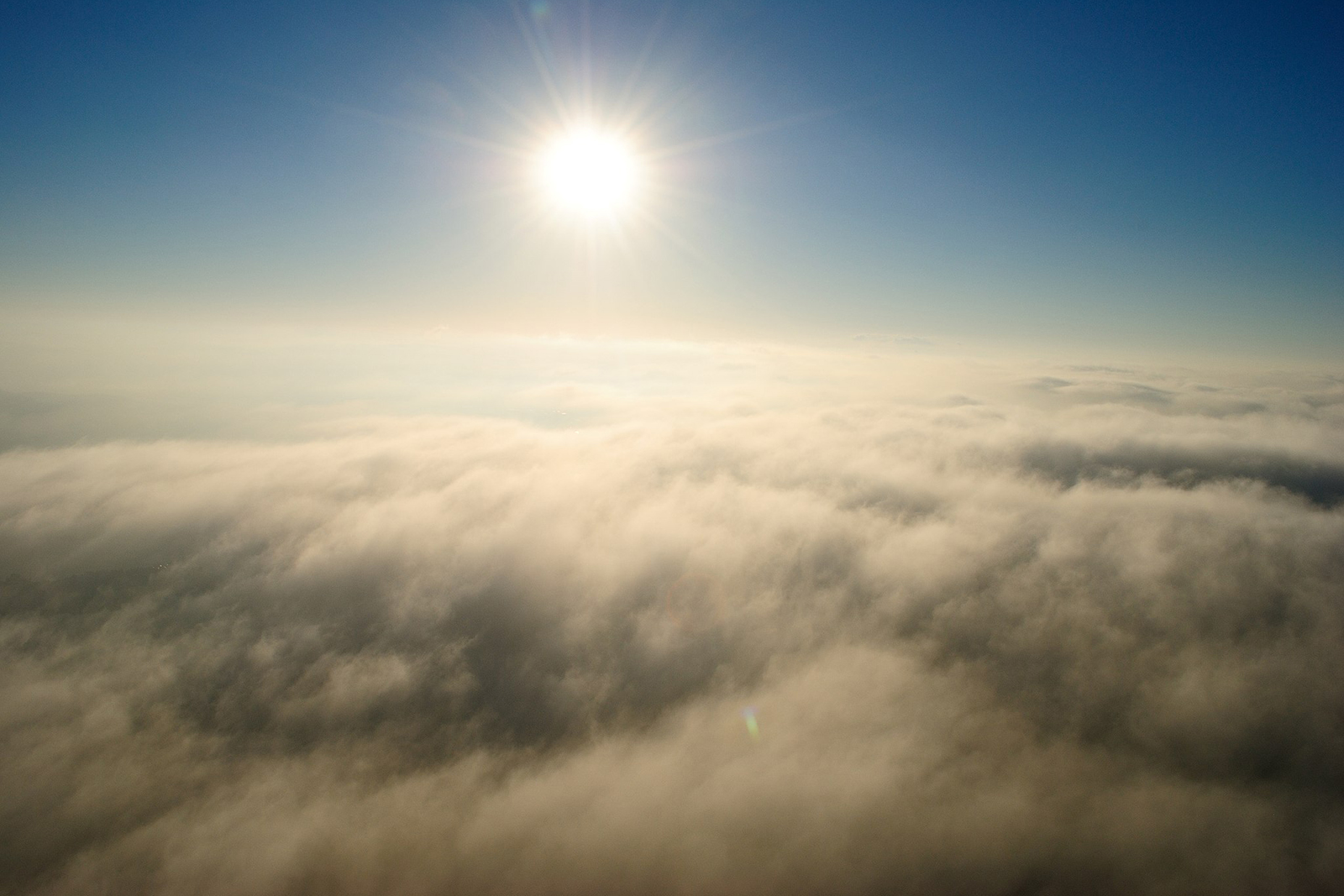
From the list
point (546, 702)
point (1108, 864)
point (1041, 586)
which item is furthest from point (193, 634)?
point (1041, 586)

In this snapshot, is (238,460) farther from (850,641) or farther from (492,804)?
(850,641)

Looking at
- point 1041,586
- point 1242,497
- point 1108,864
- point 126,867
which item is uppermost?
point 1242,497

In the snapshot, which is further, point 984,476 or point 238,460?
point 238,460

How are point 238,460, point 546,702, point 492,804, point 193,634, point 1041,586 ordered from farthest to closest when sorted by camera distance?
point 238,460 → point 193,634 → point 1041,586 → point 546,702 → point 492,804

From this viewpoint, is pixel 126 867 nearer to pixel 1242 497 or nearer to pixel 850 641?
pixel 850 641

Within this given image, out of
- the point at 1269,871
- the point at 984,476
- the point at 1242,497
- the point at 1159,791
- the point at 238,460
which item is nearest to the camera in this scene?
the point at 1269,871

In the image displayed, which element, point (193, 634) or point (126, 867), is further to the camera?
point (193, 634)

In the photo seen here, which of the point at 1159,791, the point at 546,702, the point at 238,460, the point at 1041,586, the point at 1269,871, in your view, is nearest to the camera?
the point at 1269,871

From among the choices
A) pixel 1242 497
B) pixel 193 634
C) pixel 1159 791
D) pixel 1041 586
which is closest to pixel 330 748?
pixel 193 634

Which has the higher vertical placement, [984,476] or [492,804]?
[984,476]
